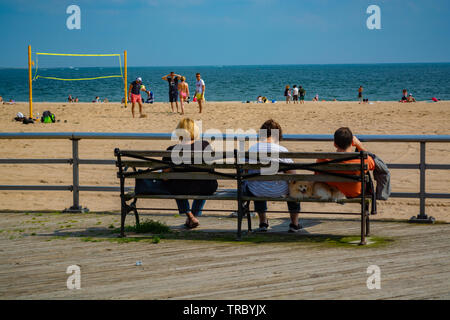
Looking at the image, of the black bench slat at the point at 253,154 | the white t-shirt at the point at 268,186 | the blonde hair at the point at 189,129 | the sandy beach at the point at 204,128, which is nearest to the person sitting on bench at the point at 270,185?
the white t-shirt at the point at 268,186

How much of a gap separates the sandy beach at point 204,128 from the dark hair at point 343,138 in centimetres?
333

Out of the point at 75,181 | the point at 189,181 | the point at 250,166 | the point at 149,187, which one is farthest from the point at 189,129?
the point at 75,181

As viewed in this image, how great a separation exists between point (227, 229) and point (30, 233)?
2.00 metres

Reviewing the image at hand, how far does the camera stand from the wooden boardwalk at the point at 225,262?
4.42m

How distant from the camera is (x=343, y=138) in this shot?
5863 millimetres

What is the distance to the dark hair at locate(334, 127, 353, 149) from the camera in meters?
5.86

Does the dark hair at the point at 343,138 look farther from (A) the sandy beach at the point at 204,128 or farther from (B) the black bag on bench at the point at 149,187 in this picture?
(A) the sandy beach at the point at 204,128

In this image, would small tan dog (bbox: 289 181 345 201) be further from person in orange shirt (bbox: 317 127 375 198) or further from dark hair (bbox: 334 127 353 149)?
dark hair (bbox: 334 127 353 149)

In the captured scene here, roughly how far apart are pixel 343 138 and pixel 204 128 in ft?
48.2

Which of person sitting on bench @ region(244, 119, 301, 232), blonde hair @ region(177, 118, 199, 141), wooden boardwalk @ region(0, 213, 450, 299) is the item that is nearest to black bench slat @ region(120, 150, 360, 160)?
person sitting on bench @ region(244, 119, 301, 232)

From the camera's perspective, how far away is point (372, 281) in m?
4.56
